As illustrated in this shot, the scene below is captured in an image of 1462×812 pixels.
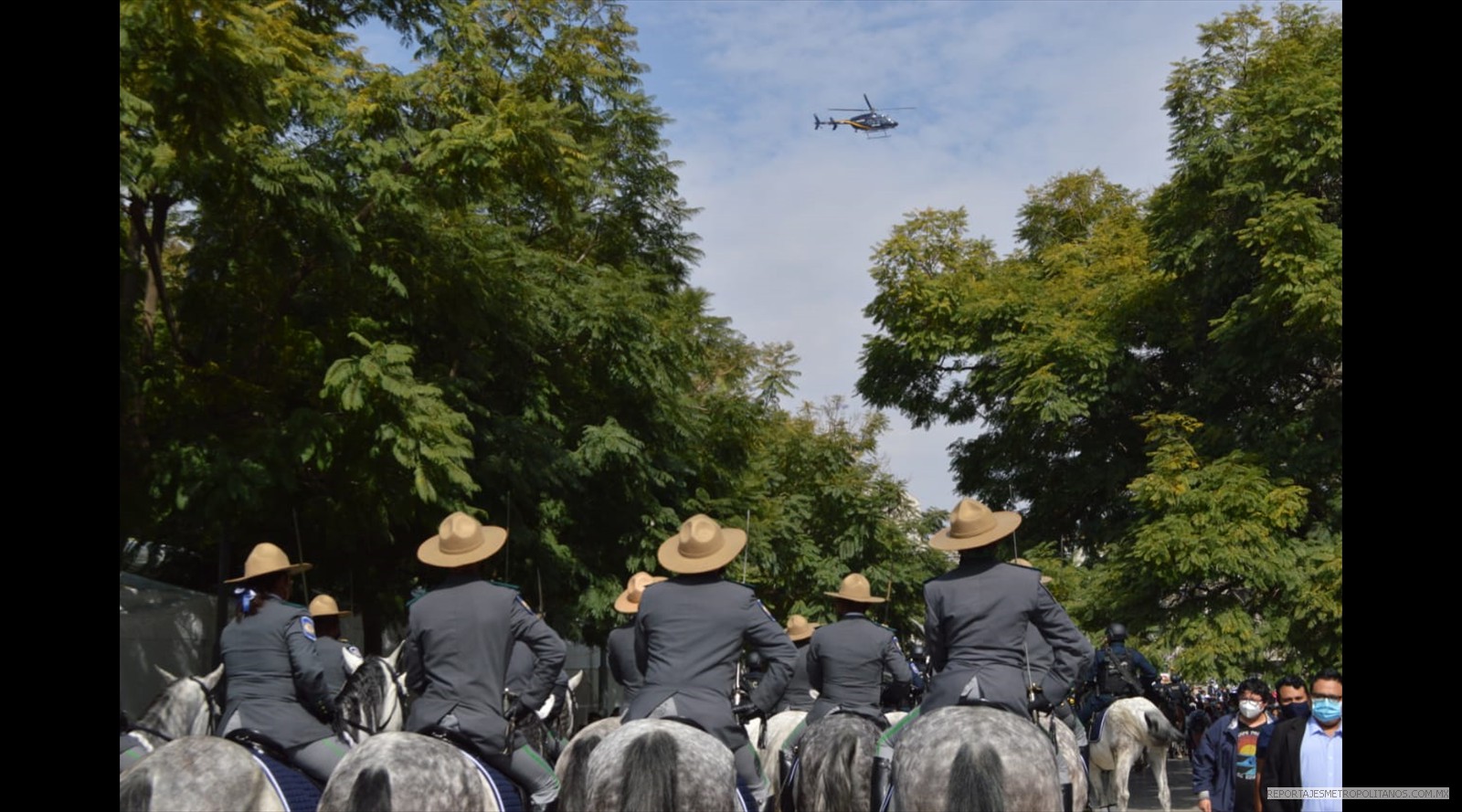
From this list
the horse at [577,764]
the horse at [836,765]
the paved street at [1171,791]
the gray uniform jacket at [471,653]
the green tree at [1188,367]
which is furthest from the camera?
the green tree at [1188,367]

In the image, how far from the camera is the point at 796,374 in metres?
39.0

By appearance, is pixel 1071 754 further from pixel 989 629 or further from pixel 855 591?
pixel 989 629

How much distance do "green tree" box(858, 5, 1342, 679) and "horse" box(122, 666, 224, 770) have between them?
63.3 ft

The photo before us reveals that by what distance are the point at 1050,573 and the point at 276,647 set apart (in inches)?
927

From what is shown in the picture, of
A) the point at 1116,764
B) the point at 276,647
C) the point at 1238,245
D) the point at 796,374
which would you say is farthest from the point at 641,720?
the point at 796,374

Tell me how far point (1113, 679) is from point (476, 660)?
13.7 metres

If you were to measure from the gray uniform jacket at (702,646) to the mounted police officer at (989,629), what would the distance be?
0.85m

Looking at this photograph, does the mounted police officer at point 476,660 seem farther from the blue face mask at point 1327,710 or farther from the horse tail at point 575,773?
the blue face mask at point 1327,710

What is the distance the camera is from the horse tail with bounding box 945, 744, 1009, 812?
738cm

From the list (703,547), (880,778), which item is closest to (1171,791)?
(880,778)

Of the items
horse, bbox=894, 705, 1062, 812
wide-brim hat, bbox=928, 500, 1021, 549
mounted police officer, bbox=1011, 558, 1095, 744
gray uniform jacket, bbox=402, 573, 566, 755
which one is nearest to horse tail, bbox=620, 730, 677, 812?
gray uniform jacket, bbox=402, 573, 566, 755

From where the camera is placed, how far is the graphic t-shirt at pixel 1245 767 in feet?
43.7

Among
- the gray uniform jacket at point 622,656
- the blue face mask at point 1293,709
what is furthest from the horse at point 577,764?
the blue face mask at point 1293,709
